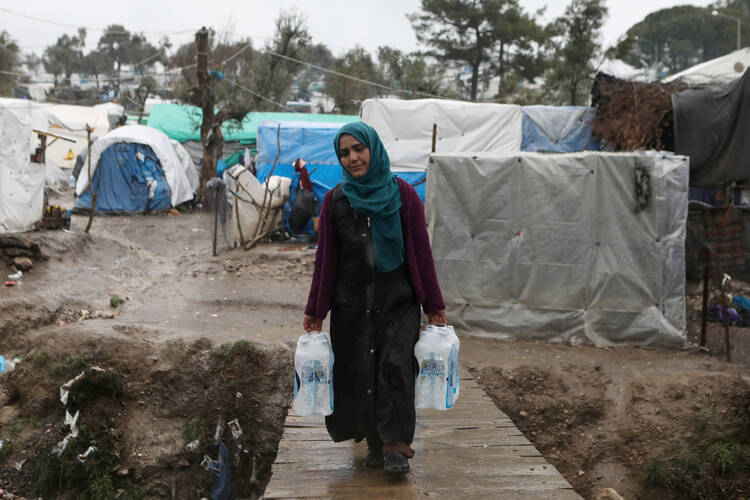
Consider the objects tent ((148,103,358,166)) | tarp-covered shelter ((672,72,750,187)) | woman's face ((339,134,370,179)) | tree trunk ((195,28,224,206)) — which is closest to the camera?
woman's face ((339,134,370,179))

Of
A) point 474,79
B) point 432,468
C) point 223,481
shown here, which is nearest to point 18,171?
point 223,481

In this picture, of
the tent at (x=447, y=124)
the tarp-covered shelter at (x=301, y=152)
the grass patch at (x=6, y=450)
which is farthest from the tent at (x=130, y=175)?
the grass patch at (x=6, y=450)

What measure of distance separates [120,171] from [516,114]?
10.2m

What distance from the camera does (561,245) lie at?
6.57 m

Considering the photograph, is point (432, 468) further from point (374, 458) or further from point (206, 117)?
point (206, 117)

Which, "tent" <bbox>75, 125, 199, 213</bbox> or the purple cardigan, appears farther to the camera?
"tent" <bbox>75, 125, 199, 213</bbox>

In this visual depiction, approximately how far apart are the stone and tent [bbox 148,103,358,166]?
10262mm

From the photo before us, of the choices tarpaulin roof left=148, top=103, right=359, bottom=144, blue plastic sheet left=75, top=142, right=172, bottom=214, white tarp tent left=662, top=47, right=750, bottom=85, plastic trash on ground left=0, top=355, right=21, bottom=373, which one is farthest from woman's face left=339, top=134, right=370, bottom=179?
tarpaulin roof left=148, top=103, right=359, bottom=144

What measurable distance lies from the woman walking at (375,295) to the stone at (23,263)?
26.6 feet

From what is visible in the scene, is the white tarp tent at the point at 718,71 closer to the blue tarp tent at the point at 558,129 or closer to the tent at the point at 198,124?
the blue tarp tent at the point at 558,129

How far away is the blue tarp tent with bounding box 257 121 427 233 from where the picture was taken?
13.3 meters

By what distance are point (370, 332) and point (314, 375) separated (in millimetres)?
309

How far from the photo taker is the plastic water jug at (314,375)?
263cm

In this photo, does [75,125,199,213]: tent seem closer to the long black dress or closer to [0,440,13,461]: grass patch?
[0,440,13,461]: grass patch
